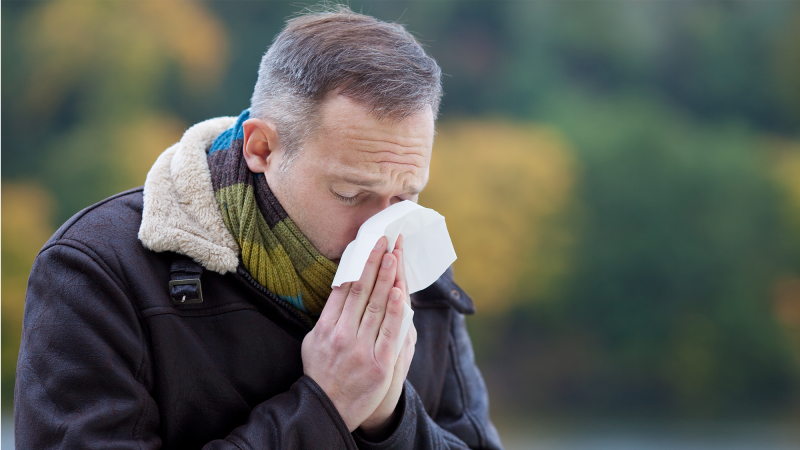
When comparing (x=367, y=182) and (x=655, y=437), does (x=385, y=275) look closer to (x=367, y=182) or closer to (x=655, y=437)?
(x=367, y=182)

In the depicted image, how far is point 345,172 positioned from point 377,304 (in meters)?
0.29

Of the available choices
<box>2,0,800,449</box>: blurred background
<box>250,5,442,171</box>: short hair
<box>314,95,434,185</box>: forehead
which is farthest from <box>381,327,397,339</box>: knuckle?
<box>2,0,800,449</box>: blurred background

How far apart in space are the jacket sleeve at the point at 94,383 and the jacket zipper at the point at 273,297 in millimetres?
185

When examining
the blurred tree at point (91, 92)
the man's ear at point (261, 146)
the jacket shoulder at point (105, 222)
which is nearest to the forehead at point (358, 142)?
the man's ear at point (261, 146)

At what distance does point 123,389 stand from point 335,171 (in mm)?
609

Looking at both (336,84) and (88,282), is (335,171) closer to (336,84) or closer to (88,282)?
(336,84)

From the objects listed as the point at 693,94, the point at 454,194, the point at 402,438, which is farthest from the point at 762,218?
the point at 402,438

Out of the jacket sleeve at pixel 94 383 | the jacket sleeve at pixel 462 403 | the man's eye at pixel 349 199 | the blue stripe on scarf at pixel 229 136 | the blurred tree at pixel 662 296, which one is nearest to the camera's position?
the jacket sleeve at pixel 94 383

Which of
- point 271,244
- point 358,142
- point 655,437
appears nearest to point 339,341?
point 271,244

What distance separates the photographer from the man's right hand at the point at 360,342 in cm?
135

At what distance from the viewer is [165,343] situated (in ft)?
4.39

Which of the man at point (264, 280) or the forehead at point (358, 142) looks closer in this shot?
the man at point (264, 280)

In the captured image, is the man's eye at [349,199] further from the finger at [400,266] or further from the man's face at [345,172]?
the finger at [400,266]

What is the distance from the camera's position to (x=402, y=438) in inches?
56.9
